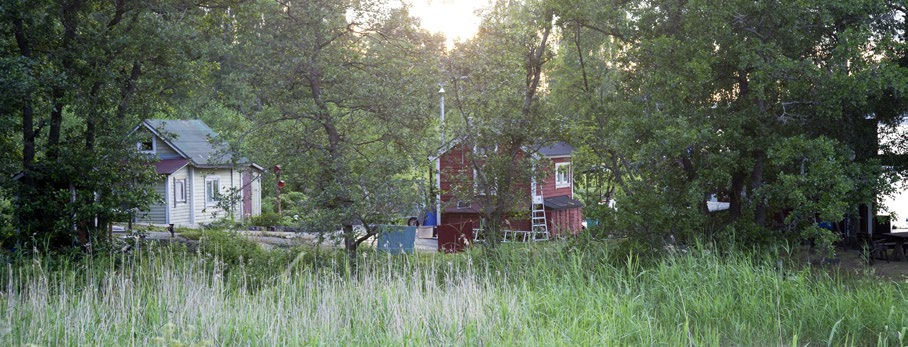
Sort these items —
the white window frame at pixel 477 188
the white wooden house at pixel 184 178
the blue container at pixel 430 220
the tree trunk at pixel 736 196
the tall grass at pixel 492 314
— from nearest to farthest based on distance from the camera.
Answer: the tall grass at pixel 492 314 < the tree trunk at pixel 736 196 < the white window frame at pixel 477 188 < the white wooden house at pixel 184 178 < the blue container at pixel 430 220

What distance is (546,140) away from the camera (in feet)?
45.3

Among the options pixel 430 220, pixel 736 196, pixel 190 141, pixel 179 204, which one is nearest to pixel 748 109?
pixel 736 196

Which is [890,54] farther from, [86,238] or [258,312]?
[86,238]

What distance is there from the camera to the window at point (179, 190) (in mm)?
30011

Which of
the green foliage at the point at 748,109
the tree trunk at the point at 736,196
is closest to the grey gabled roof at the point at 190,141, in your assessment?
the green foliage at the point at 748,109

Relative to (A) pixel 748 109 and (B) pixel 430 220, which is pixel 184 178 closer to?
(B) pixel 430 220

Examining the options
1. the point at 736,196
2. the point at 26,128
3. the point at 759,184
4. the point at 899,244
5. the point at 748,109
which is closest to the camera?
the point at 748,109

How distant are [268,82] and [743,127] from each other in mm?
7850

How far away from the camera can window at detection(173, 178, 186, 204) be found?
30.0 m

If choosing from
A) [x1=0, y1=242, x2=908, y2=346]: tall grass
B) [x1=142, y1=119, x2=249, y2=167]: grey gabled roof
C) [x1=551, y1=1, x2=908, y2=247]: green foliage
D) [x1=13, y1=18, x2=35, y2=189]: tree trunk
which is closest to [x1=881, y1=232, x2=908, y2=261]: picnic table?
[x1=551, y1=1, x2=908, y2=247]: green foliage

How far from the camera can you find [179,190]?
3039 cm

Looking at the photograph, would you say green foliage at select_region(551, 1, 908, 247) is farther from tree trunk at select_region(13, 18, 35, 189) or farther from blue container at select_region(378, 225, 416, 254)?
tree trunk at select_region(13, 18, 35, 189)

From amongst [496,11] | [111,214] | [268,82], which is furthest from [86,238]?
[496,11]

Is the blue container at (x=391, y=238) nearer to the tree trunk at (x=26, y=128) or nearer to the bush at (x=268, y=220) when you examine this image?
the tree trunk at (x=26, y=128)
